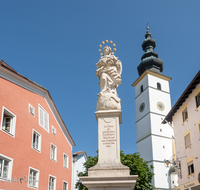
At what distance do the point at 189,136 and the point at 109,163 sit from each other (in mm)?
16178

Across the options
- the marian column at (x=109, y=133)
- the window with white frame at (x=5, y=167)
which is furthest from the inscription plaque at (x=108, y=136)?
the window with white frame at (x=5, y=167)

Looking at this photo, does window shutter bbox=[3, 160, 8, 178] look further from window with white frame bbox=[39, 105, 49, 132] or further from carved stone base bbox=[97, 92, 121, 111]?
carved stone base bbox=[97, 92, 121, 111]

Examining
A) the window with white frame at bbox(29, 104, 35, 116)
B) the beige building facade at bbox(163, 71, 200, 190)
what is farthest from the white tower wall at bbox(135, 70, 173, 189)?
the window with white frame at bbox(29, 104, 35, 116)

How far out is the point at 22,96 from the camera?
53.1 ft

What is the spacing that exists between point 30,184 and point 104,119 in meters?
9.13

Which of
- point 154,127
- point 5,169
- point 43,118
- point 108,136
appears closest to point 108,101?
point 108,136

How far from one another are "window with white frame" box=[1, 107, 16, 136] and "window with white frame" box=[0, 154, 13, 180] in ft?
4.61

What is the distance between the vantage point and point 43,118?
18812 mm

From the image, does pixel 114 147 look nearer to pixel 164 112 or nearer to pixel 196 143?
pixel 196 143

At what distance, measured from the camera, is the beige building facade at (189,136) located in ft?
68.1

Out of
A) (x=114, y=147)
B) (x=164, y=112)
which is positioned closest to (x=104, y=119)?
(x=114, y=147)

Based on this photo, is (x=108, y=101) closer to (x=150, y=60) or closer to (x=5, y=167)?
(x=5, y=167)

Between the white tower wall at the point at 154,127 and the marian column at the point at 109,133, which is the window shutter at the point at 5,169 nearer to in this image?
the marian column at the point at 109,133

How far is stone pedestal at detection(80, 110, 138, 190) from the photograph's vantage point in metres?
7.46
